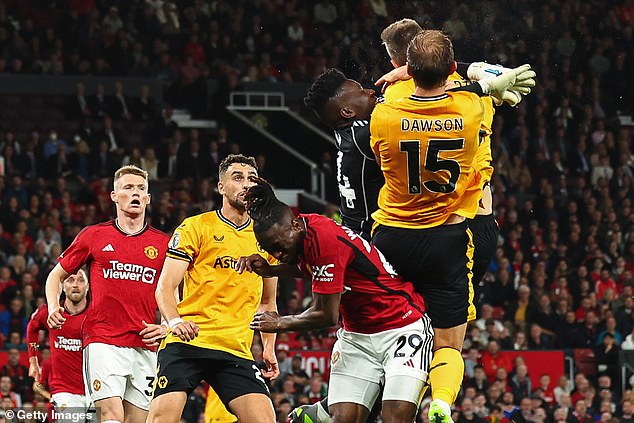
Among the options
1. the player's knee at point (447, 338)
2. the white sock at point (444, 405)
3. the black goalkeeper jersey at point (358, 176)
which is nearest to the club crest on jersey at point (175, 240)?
the black goalkeeper jersey at point (358, 176)

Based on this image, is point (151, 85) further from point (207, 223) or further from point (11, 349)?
point (207, 223)

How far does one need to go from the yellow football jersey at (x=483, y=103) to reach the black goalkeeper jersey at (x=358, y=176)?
265 millimetres

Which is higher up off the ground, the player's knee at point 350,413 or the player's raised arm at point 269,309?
the player's raised arm at point 269,309

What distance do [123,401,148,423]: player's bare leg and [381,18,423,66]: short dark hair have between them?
3916 millimetres

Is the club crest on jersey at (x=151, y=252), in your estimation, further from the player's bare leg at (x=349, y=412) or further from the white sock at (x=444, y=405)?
the white sock at (x=444, y=405)

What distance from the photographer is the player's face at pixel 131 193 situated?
A: 10445 millimetres

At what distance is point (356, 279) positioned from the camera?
7.64 meters

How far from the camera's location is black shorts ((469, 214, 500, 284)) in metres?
8.52

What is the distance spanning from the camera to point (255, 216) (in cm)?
754

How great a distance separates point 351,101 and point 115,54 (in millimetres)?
16369

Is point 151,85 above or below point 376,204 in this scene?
above

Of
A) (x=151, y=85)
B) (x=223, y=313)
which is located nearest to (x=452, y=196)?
(x=223, y=313)

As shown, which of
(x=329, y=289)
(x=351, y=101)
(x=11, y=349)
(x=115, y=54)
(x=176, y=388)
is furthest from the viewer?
(x=115, y=54)

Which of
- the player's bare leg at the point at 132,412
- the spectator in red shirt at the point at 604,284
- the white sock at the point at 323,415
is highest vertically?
the spectator in red shirt at the point at 604,284
